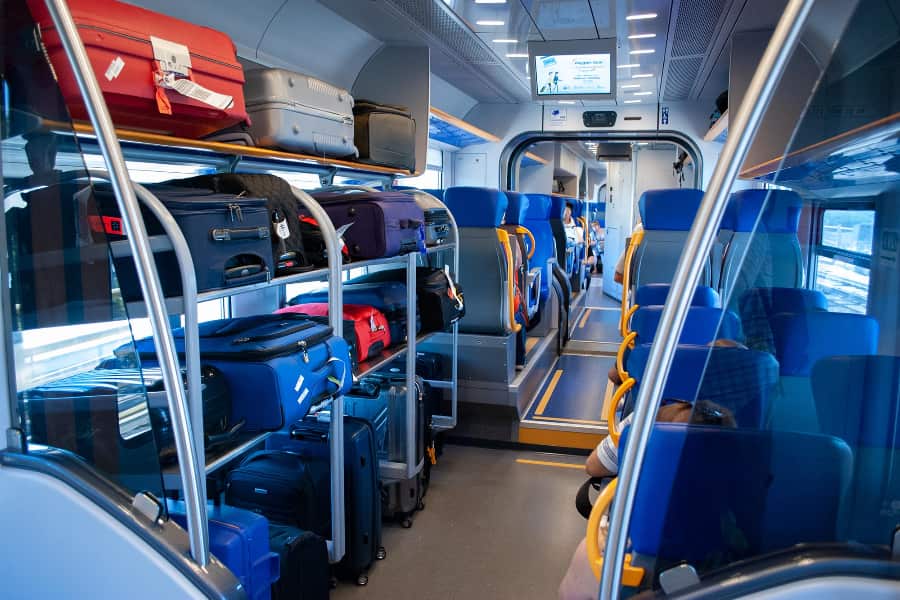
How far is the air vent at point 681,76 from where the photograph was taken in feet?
23.1

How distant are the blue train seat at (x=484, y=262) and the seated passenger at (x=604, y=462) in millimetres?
3150

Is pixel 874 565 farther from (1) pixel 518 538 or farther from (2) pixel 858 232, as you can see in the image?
(1) pixel 518 538

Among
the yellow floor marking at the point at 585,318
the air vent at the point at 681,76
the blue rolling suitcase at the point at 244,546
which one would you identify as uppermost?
the air vent at the point at 681,76

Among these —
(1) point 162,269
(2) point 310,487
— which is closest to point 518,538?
(2) point 310,487

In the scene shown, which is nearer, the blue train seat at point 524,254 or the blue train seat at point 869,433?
the blue train seat at point 869,433

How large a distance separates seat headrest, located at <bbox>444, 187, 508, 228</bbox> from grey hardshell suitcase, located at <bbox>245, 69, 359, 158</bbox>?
6.66ft

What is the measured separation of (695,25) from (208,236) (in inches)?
189

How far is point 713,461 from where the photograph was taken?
140 centimetres

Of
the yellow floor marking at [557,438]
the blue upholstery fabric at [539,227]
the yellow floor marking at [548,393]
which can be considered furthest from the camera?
the blue upholstery fabric at [539,227]

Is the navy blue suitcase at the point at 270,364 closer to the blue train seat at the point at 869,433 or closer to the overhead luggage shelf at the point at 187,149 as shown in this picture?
the overhead luggage shelf at the point at 187,149

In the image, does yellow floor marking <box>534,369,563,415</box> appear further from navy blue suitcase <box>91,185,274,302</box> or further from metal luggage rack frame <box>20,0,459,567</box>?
navy blue suitcase <box>91,185,274,302</box>

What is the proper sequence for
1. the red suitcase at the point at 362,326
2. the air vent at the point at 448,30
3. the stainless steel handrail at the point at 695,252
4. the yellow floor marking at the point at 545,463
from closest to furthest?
the stainless steel handrail at the point at 695,252 < the red suitcase at the point at 362,326 < the air vent at the point at 448,30 < the yellow floor marking at the point at 545,463

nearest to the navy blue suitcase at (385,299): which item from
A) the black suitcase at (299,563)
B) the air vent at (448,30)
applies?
the black suitcase at (299,563)

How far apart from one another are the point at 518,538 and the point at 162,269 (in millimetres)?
2680
